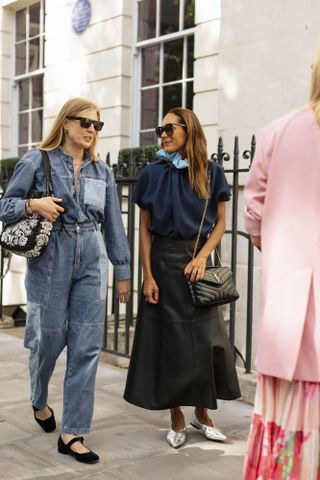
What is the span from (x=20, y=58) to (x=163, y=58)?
143 inches

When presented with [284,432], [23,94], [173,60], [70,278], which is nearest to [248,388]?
[70,278]

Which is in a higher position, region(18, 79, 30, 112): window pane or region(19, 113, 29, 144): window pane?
region(18, 79, 30, 112): window pane

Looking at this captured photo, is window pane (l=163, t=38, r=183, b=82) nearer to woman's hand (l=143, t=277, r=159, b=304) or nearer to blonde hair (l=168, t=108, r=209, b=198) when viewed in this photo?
blonde hair (l=168, t=108, r=209, b=198)

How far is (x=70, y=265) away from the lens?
147 inches

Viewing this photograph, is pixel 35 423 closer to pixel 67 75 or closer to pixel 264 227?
pixel 264 227

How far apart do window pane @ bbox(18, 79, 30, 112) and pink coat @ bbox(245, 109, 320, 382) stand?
9348 mm

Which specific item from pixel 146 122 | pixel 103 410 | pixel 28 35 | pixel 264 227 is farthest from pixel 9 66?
pixel 264 227

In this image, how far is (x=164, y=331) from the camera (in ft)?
13.0

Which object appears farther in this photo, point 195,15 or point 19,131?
point 19,131

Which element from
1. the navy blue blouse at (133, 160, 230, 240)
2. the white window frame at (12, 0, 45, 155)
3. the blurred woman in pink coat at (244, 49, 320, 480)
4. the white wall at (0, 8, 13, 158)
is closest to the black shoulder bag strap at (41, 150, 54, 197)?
the navy blue blouse at (133, 160, 230, 240)

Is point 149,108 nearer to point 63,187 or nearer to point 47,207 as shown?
point 63,187

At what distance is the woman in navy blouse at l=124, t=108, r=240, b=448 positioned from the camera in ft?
12.7

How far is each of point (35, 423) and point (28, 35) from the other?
8.12 meters

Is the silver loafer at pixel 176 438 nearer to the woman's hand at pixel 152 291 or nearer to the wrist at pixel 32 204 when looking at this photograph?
the woman's hand at pixel 152 291
